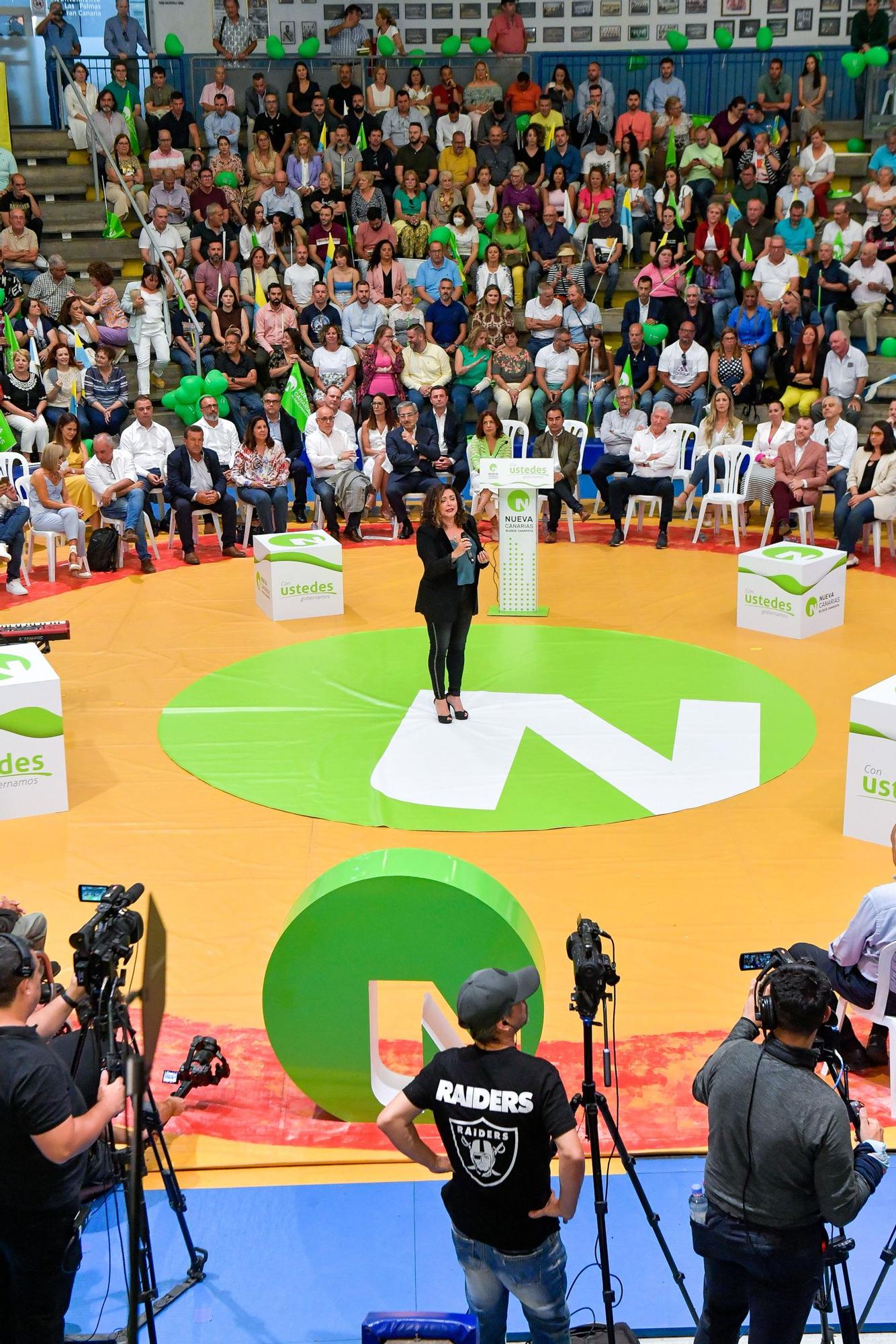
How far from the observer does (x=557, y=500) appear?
13.2 meters

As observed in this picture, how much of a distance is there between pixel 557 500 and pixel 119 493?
3.95m

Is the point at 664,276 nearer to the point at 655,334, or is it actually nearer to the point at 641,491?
the point at 655,334

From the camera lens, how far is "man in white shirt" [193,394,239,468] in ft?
42.7

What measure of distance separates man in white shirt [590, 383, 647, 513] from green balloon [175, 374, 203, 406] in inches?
155

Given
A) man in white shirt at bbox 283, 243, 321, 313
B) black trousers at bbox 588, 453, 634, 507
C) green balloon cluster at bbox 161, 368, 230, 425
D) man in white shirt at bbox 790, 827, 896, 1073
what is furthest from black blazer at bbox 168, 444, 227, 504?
man in white shirt at bbox 790, 827, 896, 1073

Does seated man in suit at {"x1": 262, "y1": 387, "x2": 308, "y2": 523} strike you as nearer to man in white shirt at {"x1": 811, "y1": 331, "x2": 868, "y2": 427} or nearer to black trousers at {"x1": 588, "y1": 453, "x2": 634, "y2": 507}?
black trousers at {"x1": 588, "y1": 453, "x2": 634, "y2": 507}

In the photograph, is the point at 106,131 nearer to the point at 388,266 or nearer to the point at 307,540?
the point at 388,266

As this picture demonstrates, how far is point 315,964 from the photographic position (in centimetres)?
486

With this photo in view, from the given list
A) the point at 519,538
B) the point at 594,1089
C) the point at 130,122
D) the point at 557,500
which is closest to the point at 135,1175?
the point at 594,1089

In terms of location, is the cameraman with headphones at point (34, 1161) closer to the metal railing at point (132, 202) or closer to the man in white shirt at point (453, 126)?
the metal railing at point (132, 202)

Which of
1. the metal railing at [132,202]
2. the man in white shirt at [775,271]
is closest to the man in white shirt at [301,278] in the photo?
the metal railing at [132,202]

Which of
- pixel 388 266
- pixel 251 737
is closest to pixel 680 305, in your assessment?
pixel 388 266

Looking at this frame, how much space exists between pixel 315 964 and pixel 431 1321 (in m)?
1.85

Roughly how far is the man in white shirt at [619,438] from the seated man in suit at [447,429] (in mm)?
1274
